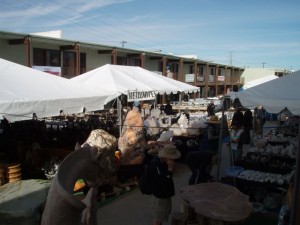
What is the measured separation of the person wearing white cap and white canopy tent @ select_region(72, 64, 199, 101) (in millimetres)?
4804

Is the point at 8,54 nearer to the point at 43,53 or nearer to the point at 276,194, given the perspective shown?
the point at 43,53

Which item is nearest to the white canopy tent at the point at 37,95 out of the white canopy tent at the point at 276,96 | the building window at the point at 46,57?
the white canopy tent at the point at 276,96

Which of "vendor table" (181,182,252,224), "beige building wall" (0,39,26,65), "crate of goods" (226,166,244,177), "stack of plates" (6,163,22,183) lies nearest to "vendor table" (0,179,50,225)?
"stack of plates" (6,163,22,183)

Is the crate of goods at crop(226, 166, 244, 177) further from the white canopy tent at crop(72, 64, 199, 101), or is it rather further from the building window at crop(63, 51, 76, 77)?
the building window at crop(63, 51, 76, 77)

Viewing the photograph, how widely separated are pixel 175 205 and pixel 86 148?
400cm

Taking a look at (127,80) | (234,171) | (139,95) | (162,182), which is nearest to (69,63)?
(127,80)

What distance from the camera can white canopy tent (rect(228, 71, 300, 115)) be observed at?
19.8ft

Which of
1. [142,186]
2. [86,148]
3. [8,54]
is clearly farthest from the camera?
[8,54]

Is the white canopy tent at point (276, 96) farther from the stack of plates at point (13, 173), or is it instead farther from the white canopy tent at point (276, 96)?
the stack of plates at point (13, 173)

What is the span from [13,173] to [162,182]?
321cm

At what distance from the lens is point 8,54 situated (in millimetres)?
17062

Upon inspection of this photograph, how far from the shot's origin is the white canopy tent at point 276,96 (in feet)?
19.8

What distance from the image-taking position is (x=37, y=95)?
5.57 m

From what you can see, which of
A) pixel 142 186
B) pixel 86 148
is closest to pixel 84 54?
pixel 142 186
